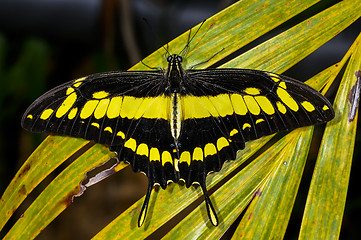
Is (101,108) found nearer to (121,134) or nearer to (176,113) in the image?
(121,134)

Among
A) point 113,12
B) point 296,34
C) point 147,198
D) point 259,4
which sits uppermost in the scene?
point 113,12

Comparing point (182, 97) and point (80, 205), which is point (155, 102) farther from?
point (80, 205)

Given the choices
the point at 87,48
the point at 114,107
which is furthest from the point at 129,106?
the point at 87,48

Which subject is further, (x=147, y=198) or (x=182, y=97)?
(x=182, y=97)

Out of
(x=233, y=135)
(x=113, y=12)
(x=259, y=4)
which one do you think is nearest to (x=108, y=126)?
(x=233, y=135)

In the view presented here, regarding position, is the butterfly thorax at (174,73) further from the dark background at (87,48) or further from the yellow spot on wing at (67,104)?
the dark background at (87,48)

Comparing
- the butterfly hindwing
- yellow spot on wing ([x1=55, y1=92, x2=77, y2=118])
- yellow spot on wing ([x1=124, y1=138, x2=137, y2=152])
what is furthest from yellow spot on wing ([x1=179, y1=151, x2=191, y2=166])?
yellow spot on wing ([x1=55, y1=92, x2=77, y2=118])

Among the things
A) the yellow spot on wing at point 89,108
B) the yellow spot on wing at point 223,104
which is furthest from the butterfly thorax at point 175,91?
the yellow spot on wing at point 89,108
